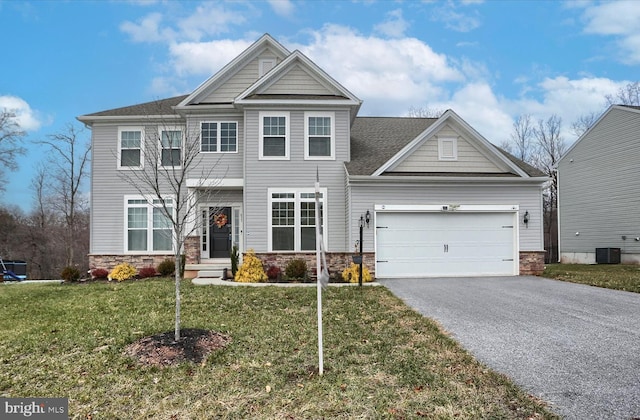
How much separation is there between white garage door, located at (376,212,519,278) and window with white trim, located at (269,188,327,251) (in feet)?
7.48

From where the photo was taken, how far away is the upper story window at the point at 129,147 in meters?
15.3

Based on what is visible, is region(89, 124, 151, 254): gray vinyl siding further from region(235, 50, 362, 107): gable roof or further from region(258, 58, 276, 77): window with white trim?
region(258, 58, 276, 77): window with white trim

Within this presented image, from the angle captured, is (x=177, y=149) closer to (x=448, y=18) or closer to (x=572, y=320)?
(x=448, y=18)

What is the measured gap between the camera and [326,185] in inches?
564

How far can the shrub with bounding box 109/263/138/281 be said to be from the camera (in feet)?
45.4

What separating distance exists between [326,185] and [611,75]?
91.3ft

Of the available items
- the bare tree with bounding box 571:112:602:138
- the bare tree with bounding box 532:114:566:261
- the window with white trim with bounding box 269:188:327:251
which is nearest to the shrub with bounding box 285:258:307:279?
the window with white trim with bounding box 269:188:327:251

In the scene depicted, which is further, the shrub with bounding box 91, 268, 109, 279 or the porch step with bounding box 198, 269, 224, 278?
the shrub with bounding box 91, 268, 109, 279

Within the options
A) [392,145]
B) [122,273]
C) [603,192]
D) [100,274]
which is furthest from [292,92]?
[603,192]

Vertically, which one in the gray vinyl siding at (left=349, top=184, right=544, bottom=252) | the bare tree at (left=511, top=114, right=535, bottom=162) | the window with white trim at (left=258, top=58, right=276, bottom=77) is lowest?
the gray vinyl siding at (left=349, top=184, right=544, bottom=252)

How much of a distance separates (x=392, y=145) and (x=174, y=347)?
469 inches

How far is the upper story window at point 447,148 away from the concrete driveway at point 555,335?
4.53 meters

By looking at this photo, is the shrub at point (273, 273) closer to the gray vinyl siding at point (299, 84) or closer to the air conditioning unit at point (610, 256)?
the gray vinyl siding at point (299, 84)

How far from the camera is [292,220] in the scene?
46.3 feet
